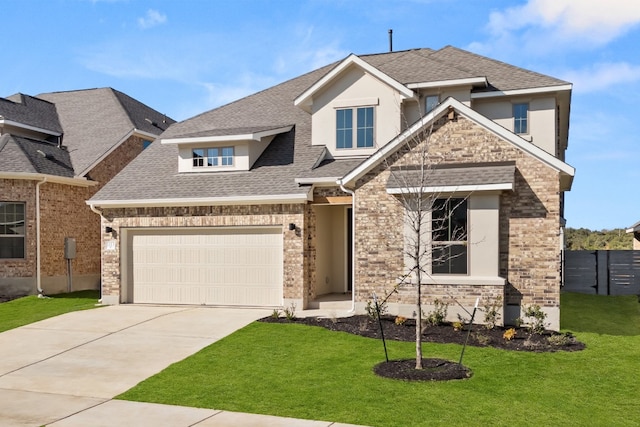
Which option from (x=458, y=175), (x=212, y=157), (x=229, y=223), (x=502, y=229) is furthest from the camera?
(x=212, y=157)

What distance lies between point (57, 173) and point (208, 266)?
26.3 feet

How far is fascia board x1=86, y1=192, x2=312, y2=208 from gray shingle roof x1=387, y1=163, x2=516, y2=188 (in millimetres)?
3078

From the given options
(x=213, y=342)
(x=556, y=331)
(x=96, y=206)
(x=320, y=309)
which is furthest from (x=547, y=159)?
(x=96, y=206)

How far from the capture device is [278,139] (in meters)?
19.5

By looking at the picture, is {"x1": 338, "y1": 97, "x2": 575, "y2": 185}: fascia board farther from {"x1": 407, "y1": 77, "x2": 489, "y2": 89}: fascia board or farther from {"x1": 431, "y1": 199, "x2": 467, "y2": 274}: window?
{"x1": 407, "y1": 77, "x2": 489, "y2": 89}: fascia board

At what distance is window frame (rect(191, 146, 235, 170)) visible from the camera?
18531 millimetres

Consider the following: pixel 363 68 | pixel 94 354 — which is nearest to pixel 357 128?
pixel 363 68

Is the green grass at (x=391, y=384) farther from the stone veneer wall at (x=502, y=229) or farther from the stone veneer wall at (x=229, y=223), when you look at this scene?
the stone veneer wall at (x=229, y=223)

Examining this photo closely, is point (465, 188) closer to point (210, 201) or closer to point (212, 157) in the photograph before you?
point (210, 201)

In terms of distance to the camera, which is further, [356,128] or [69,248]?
[69,248]

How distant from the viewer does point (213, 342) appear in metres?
12.2

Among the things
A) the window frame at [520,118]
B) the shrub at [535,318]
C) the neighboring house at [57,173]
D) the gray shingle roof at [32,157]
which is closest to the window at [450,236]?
the shrub at [535,318]

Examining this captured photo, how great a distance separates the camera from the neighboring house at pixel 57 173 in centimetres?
1984

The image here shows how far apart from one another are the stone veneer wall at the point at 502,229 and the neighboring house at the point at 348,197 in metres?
0.03
